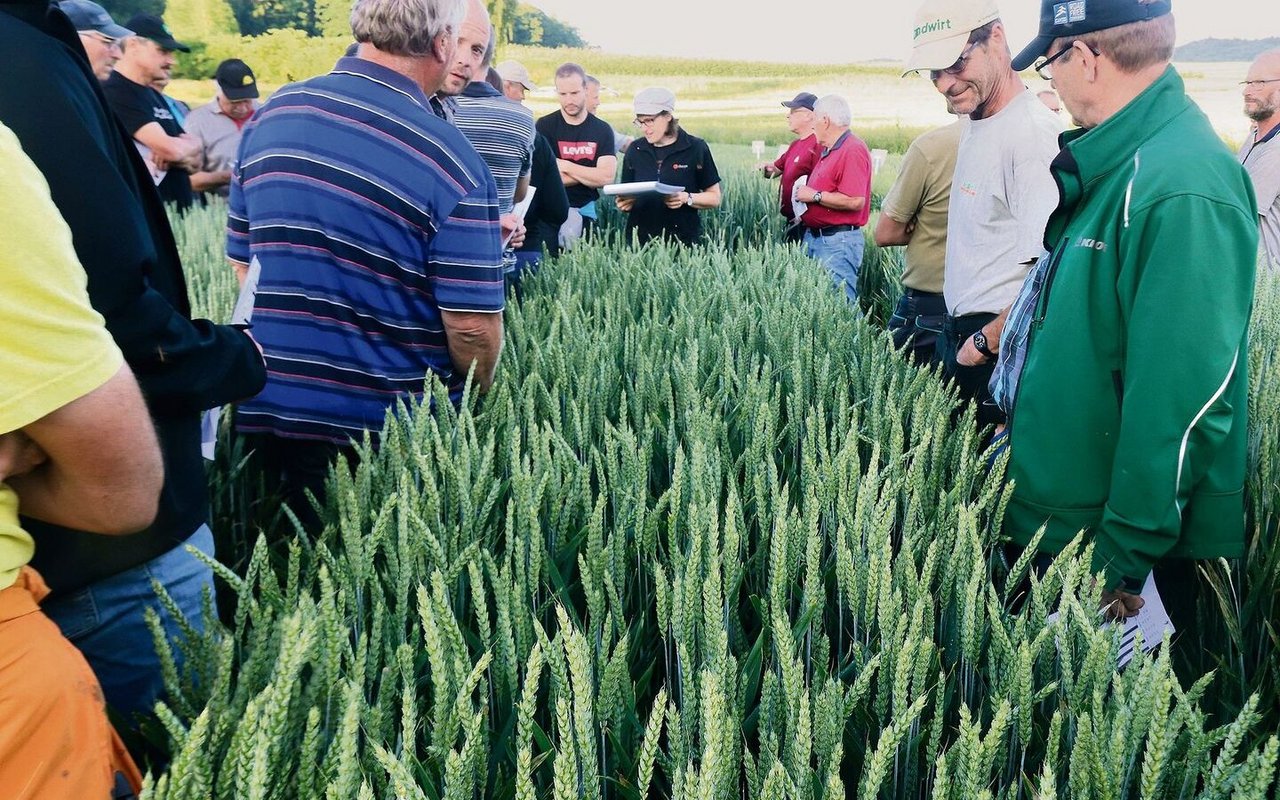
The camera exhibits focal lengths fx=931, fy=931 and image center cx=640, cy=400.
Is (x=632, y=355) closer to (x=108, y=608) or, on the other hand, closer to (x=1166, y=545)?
(x=1166, y=545)

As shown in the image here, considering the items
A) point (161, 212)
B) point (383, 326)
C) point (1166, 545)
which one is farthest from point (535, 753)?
point (383, 326)

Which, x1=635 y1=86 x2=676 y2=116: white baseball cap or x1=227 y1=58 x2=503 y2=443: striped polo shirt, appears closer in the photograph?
x1=227 y1=58 x2=503 y2=443: striped polo shirt

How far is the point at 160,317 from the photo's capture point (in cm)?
110

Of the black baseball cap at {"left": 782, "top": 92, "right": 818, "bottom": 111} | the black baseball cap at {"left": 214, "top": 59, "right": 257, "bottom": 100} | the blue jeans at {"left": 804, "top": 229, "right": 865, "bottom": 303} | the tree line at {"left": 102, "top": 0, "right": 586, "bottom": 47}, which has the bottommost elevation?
the blue jeans at {"left": 804, "top": 229, "right": 865, "bottom": 303}

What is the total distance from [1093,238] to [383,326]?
4.38ft

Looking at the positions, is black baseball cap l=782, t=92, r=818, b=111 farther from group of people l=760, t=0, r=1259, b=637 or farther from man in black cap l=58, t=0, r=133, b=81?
group of people l=760, t=0, r=1259, b=637

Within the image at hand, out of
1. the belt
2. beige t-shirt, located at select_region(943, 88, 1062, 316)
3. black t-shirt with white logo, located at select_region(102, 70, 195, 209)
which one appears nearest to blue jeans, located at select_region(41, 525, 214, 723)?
beige t-shirt, located at select_region(943, 88, 1062, 316)

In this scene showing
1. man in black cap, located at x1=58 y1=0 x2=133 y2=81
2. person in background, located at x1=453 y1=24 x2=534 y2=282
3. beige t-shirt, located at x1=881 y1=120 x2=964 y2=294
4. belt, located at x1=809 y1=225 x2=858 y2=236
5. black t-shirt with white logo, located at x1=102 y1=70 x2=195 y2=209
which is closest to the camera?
person in background, located at x1=453 y1=24 x2=534 y2=282

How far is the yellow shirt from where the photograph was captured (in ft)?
2.24

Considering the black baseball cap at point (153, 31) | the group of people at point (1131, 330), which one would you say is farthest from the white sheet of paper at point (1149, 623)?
the black baseball cap at point (153, 31)

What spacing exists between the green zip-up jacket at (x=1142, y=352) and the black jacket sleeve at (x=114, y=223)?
1260 millimetres

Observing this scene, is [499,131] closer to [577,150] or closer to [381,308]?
[381,308]

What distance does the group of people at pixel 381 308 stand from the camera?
766 millimetres

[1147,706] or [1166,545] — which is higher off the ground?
[1147,706]
